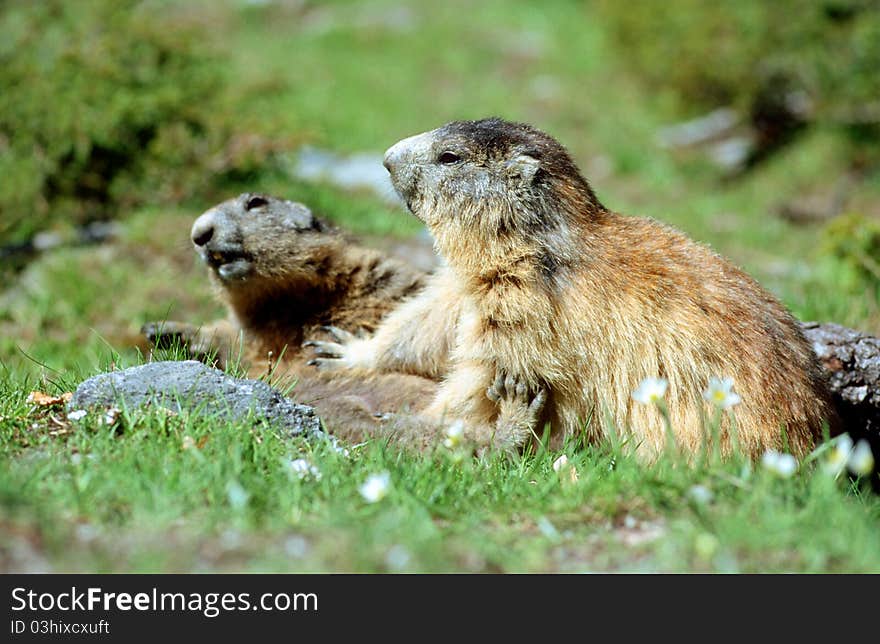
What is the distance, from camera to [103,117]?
970 centimetres

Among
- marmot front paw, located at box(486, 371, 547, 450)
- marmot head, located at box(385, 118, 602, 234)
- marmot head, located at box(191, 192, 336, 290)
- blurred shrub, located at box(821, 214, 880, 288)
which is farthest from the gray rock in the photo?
blurred shrub, located at box(821, 214, 880, 288)

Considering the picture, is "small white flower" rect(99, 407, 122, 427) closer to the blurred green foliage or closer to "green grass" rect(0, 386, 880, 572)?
"green grass" rect(0, 386, 880, 572)

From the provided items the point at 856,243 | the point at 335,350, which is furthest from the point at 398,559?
the point at 856,243

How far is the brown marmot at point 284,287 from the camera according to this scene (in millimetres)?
5871

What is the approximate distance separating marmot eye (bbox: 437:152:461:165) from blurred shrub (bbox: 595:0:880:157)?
30.8 ft

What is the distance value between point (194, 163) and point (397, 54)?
11.8 metres

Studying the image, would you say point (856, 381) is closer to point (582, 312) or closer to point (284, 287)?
point (582, 312)

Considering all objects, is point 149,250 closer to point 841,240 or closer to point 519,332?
point 519,332

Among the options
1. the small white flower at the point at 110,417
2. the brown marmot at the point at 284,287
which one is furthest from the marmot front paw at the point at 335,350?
the small white flower at the point at 110,417

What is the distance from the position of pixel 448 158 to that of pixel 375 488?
2.23 metres

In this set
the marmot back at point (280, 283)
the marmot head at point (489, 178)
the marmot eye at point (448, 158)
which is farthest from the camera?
the marmot back at point (280, 283)

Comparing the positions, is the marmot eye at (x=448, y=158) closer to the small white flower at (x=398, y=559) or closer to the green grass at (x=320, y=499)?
the green grass at (x=320, y=499)

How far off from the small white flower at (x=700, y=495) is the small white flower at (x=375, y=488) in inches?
43.9

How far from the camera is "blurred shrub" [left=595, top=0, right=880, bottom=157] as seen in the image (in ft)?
43.1
